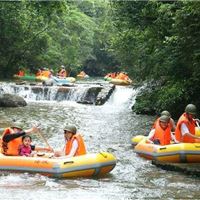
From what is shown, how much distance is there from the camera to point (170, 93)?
52.5 ft

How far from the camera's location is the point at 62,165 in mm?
9344

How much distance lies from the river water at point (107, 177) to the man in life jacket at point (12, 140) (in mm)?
511

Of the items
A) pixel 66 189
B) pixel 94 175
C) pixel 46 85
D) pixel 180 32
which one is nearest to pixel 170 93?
pixel 180 32

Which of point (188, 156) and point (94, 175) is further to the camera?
Result: point (188, 156)

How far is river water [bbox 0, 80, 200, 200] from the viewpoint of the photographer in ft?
27.8

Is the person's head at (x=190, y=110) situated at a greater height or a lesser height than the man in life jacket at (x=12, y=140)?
greater

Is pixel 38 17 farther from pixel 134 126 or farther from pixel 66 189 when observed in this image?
pixel 66 189

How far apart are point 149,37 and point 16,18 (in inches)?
524

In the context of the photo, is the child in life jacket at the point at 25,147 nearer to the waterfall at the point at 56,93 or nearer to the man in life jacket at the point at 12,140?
the man in life jacket at the point at 12,140

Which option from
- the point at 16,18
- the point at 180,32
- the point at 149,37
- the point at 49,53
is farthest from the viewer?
the point at 49,53

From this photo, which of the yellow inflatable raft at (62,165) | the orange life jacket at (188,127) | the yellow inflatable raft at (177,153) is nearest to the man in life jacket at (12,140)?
the yellow inflatable raft at (62,165)

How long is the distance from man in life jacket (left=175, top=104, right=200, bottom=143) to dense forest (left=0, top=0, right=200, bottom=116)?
1623mm

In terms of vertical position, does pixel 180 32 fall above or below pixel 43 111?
above

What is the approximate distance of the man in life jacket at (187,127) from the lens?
10.8 metres
